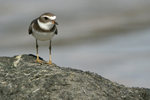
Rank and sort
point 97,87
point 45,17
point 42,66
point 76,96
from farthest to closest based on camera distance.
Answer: point 45,17 → point 42,66 → point 97,87 → point 76,96

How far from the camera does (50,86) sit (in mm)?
5348

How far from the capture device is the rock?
204 inches

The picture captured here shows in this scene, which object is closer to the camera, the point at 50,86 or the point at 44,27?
the point at 50,86

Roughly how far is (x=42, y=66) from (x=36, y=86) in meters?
1.11

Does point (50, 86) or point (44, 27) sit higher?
point (44, 27)

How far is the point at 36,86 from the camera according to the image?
5.34 metres

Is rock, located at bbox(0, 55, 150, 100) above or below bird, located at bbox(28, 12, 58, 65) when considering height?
below

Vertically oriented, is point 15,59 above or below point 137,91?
above

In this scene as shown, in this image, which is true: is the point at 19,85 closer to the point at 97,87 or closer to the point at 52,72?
the point at 52,72

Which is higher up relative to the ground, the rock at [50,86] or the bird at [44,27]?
the bird at [44,27]

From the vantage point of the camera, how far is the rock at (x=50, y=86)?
5.18 meters

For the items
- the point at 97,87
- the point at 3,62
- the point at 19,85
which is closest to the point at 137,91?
the point at 97,87

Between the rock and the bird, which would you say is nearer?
the rock

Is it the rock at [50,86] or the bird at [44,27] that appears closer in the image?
the rock at [50,86]
